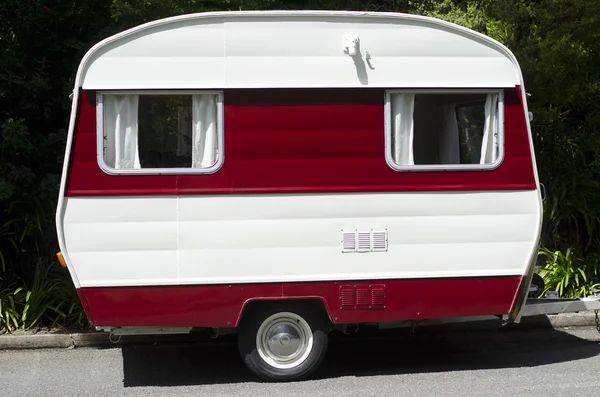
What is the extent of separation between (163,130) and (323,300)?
6.20ft

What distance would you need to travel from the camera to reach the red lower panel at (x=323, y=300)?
636cm

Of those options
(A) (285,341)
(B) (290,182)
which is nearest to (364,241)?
(B) (290,182)

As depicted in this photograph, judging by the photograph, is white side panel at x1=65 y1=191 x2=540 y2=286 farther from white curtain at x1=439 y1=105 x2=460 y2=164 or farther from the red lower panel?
white curtain at x1=439 y1=105 x2=460 y2=164

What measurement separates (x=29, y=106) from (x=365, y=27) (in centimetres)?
375

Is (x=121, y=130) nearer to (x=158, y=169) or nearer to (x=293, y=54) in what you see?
(x=158, y=169)

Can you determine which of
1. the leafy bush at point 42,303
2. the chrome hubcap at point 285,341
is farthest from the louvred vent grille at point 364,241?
the leafy bush at point 42,303

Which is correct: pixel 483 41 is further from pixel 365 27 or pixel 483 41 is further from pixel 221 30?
pixel 221 30

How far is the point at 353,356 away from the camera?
24.8ft

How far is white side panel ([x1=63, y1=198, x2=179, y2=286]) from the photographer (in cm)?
626

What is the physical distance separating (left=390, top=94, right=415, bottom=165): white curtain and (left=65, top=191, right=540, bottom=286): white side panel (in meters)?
0.33

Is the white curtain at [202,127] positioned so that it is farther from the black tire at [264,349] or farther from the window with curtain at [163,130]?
the black tire at [264,349]

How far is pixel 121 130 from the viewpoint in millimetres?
6387

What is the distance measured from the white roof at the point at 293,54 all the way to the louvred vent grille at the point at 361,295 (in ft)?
5.41

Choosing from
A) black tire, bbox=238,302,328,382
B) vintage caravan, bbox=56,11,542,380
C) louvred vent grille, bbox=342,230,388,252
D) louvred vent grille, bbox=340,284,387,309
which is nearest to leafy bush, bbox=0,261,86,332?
vintage caravan, bbox=56,11,542,380
